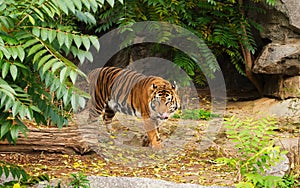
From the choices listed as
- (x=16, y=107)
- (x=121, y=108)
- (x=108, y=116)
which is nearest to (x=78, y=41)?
(x=16, y=107)

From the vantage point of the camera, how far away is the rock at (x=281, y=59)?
26.9 ft

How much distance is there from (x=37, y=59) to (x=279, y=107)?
605 cm

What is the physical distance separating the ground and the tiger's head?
0.47 meters

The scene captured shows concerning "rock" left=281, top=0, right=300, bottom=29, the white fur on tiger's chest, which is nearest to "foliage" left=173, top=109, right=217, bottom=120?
the white fur on tiger's chest

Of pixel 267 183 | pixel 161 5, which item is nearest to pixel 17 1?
pixel 267 183

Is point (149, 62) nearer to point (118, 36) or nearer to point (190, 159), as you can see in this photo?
point (118, 36)

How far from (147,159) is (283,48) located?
313cm

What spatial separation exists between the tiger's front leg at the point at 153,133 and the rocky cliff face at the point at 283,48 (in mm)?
2370

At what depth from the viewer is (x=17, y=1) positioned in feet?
10.1

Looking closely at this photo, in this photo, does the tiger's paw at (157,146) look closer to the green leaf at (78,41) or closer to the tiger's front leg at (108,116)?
the tiger's front leg at (108,116)

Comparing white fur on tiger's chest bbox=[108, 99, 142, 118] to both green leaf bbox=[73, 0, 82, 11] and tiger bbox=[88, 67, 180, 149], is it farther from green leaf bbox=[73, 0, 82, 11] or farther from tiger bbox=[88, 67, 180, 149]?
green leaf bbox=[73, 0, 82, 11]

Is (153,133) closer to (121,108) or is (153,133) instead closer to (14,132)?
(121,108)

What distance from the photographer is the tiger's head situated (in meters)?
7.14

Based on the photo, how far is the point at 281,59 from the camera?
823 centimetres
